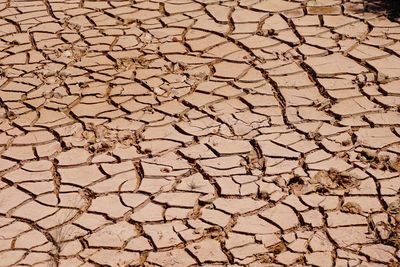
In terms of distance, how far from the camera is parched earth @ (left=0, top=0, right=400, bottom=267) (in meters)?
3.39

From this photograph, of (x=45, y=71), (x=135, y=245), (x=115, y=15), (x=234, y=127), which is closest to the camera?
(x=135, y=245)

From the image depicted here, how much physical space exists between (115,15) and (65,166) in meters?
1.98

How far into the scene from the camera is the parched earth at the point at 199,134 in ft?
11.1

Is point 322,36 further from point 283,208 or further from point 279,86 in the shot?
point 283,208

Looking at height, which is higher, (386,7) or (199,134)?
(386,7)

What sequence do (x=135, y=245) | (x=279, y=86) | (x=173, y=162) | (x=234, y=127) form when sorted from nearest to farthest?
(x=135, y=245)
(x=173, y=162)
(x=234, y=127)
(x=279, y=86)

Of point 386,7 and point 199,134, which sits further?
point 386,7

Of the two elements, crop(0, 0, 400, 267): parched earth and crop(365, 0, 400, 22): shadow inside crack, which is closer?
crop(0, 0, 400, 267): parched earth

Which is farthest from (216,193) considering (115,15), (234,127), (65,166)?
(115,15)

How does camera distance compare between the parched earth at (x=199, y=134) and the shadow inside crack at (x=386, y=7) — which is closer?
the parched earth at (x=199, y=134)

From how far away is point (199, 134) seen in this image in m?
4.15

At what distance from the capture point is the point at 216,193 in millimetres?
3688

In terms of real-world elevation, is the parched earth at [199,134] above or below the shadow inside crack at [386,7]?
below

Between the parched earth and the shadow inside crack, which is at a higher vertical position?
the shadow inside crack
